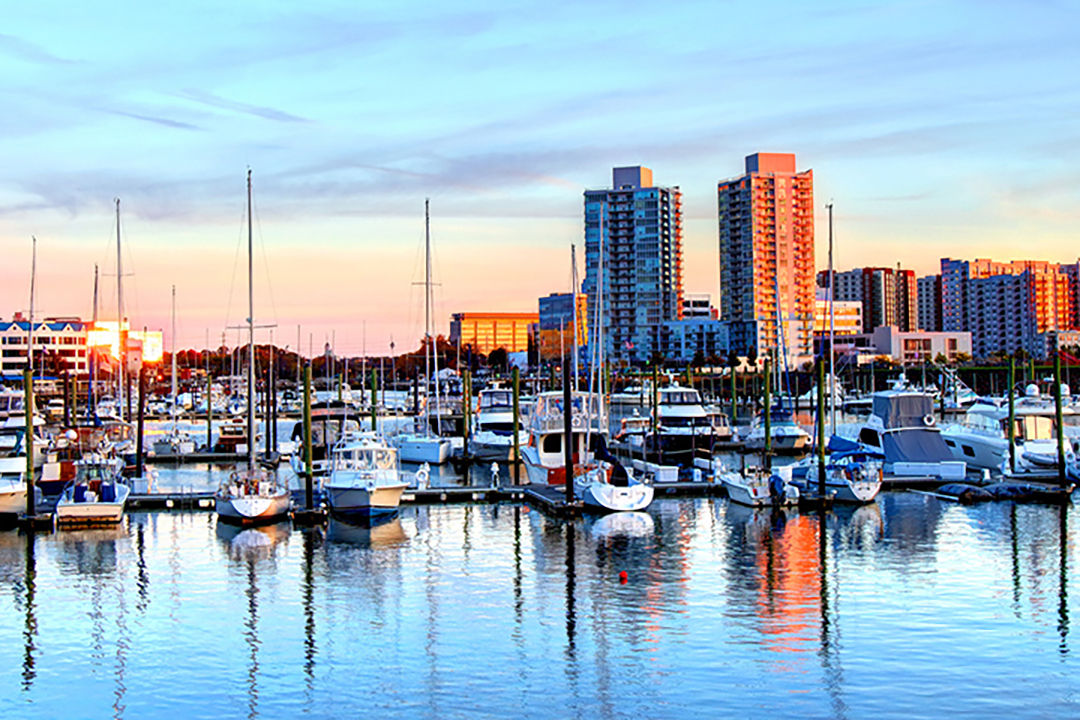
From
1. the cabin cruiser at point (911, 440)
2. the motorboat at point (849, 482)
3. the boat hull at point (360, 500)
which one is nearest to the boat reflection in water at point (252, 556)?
the boat hull at point (360, 500)

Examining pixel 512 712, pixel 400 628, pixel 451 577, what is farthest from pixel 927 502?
pixel 512 712

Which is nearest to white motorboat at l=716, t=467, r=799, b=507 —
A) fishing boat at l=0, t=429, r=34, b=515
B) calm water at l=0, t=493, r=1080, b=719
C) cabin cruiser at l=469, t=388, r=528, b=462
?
calm water at l=0, t=493, r=1080, b=719

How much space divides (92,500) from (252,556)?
9.33 m

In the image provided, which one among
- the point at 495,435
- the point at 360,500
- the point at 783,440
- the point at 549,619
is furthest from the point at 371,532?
the point at 783,440

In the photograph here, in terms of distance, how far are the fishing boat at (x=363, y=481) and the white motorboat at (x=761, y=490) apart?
13.4 metres

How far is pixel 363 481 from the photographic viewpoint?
43.3 metres

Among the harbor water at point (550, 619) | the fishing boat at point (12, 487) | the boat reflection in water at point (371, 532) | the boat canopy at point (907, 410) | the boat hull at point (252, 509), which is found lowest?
the harbor water at point (550, 619)

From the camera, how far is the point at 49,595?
31781mm

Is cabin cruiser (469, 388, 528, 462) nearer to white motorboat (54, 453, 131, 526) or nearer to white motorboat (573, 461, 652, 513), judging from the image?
white motorboat (573, 461, 652, 513)

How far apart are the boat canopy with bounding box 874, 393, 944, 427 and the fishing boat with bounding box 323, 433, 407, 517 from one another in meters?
26.0

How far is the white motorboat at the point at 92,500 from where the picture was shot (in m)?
42.6

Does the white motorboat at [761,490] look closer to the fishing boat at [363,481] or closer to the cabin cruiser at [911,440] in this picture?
the cabin cruiser at [911,440]

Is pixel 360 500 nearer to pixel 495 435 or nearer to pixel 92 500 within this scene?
pixel 92 500

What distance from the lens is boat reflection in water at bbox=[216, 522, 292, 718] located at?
2372 centimetres
